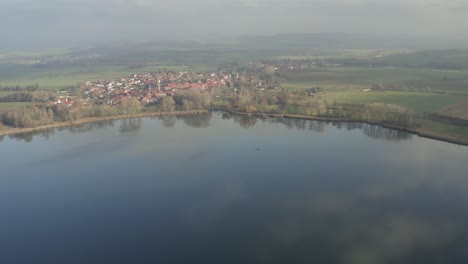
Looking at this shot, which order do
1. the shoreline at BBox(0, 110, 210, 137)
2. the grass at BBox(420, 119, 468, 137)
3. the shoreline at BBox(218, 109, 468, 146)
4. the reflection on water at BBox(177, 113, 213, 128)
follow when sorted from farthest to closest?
the reflection on water at BBox(177, 113, 213, 128) → the shoreline at BBox(0, 110, 210, 137) → the grass at BBox(420, 119, 468, 137) → the shoreline at BBox(218, 109, 468, 146)

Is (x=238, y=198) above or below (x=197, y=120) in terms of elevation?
below

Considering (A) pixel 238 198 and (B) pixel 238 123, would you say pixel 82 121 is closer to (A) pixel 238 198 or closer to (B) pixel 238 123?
(B) pixel 238 123

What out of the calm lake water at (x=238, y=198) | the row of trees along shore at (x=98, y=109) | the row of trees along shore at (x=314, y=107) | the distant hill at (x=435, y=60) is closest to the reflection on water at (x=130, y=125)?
the row of trees along shore at (x=98, y=109)

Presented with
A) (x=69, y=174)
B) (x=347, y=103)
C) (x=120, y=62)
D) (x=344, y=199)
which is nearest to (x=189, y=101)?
(x=347, y=103)

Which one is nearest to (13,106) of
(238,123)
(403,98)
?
(238,123)

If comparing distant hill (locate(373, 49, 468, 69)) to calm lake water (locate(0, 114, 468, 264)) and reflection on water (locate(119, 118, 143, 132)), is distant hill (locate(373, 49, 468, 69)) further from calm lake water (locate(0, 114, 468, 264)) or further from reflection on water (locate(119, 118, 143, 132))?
reflection on water (locate(119, 118, 143, 132))

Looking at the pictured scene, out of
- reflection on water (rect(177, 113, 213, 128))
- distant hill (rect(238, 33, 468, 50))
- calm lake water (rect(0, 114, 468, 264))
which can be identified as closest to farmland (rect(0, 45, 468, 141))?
calm lake water (rect(0, 114, 468, 264))

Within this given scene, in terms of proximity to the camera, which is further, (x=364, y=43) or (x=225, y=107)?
(x=364, y=43)

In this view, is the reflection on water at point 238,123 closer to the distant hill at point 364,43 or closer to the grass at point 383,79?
the grass at point 383,79
